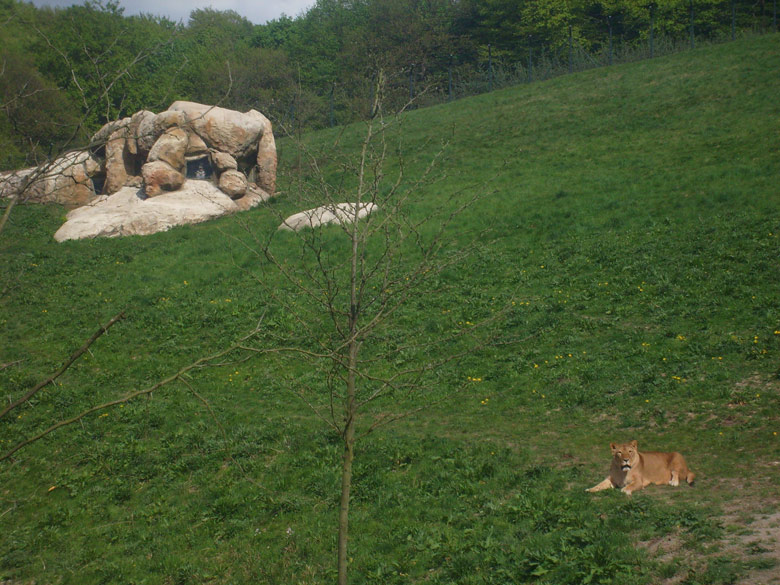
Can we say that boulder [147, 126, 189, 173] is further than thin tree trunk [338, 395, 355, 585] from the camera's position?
Yes

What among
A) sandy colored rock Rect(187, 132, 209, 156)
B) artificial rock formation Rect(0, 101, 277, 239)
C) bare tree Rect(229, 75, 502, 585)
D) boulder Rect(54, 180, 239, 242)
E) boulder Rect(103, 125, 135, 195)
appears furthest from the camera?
boulder Rect(103, 125, 135, 195)

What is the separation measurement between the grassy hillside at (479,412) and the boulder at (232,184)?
4.35m

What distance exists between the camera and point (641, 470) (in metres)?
7.52

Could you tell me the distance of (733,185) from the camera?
18.0m

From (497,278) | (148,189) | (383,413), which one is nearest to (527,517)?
(383,413)

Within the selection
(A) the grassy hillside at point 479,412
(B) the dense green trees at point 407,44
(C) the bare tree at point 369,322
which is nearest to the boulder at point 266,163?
(A) the grassy hillside at point 479,412

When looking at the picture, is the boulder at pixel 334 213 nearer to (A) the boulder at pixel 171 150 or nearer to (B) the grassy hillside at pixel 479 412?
(B) the grassy hillside at pixel 479 412

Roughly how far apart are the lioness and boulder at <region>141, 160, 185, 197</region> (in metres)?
22.5

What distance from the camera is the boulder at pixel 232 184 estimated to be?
1041 inches

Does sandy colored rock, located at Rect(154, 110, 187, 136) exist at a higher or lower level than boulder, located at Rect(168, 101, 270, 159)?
higher

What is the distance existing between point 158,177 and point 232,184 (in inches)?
115

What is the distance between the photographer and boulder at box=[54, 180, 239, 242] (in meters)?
24.1

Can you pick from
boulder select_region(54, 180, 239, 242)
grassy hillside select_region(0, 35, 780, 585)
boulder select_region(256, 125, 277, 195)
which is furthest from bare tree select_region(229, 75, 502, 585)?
boulder select_region(256, 125, 277, 195)

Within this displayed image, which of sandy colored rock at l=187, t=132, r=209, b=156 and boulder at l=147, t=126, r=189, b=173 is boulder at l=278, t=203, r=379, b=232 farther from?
sandy colored rock at l=187, t=132, r=209, b=156
